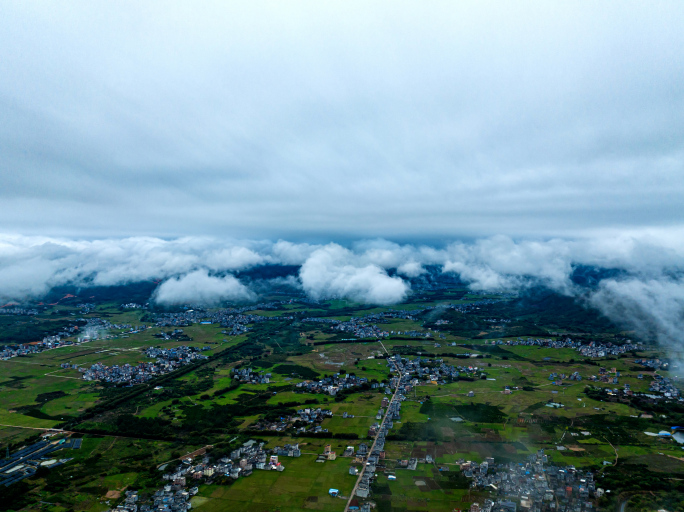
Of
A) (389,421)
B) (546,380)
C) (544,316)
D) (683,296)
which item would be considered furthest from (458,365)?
(683,296)

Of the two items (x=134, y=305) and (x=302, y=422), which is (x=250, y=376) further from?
(x=134, y=305)

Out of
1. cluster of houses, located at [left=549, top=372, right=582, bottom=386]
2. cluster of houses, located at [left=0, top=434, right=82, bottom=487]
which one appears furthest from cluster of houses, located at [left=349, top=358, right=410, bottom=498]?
cluster of houses, located at [left=0, top=434, right=82, bottom=487]

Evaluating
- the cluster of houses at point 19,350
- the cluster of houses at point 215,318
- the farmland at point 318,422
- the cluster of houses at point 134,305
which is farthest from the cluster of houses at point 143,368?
the cluster of houses at point 134,305

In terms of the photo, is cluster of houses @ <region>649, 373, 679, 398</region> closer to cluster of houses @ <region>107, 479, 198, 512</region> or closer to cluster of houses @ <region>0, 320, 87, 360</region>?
cluster of houses @ <region>107, 479, 198, 512</region>

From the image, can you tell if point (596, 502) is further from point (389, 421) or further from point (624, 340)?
point (624, 340)

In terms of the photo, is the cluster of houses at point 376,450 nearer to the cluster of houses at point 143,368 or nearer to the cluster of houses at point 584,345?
the cluster of houses at point 143,368
